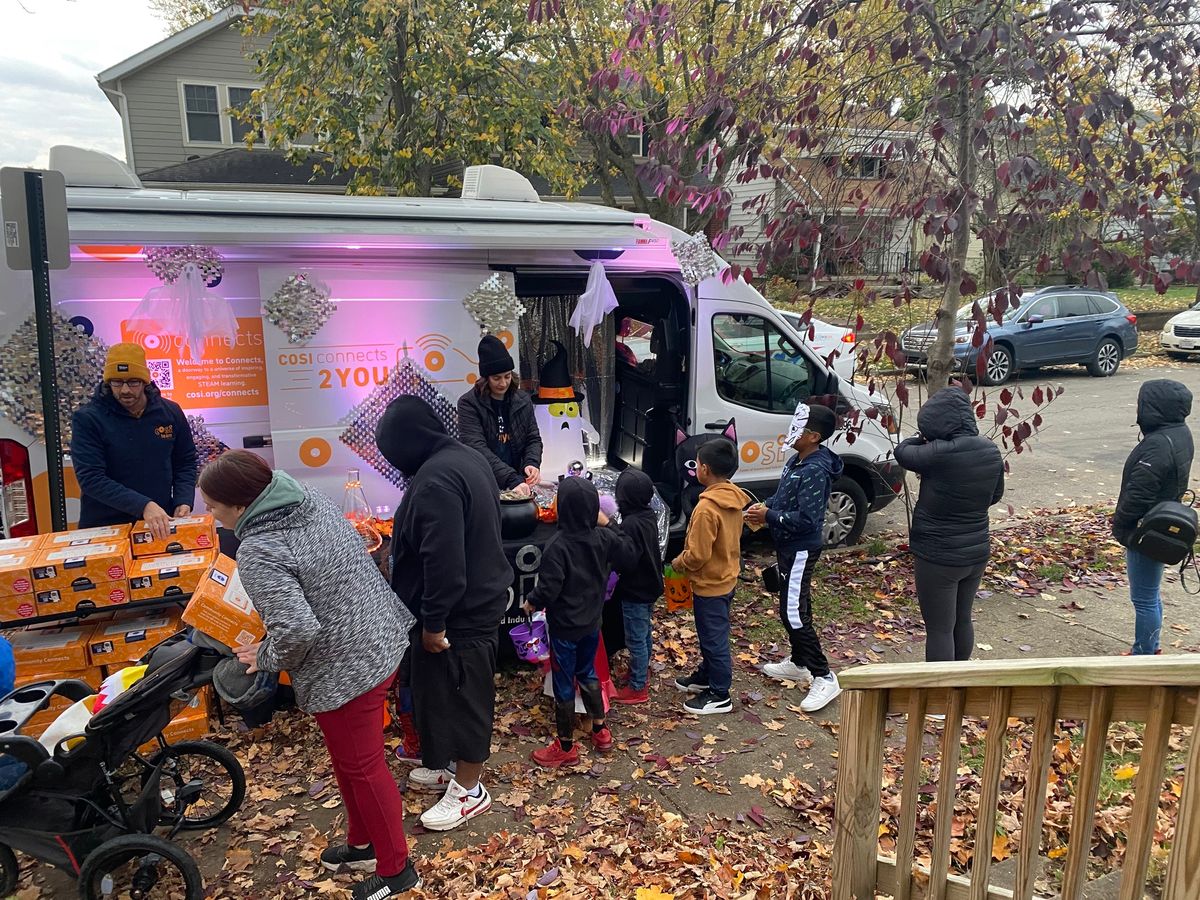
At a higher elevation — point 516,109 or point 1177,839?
point 516,109

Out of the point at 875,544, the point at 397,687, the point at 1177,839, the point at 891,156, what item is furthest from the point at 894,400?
the point at 1177,839

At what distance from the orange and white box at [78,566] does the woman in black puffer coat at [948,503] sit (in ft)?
13.8

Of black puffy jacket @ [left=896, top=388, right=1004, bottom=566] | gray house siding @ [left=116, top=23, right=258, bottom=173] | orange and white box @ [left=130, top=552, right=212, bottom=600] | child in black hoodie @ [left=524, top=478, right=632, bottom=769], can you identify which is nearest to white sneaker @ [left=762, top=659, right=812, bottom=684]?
black puffy jacket @ [left=896, top=388, right=1004, bottom=566]

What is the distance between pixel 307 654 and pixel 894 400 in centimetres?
959

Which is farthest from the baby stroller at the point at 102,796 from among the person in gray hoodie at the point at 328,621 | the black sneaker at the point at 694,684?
the black sneaker at the point at 694,684

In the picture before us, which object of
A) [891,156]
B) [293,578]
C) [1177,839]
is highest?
[891,156]

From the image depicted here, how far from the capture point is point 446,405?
19.0 ft

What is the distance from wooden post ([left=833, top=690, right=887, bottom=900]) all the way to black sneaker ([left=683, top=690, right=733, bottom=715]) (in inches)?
78.2

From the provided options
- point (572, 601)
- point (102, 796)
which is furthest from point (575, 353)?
point (102, 796)

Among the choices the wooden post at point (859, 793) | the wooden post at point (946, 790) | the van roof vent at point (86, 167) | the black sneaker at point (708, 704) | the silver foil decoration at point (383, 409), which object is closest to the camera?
the wooden post at point (946, 790)

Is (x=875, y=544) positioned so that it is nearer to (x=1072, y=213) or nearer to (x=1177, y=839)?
(x=1072, y=213)

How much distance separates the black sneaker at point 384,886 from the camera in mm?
3162

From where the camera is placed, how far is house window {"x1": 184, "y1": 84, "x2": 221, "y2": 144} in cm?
1880

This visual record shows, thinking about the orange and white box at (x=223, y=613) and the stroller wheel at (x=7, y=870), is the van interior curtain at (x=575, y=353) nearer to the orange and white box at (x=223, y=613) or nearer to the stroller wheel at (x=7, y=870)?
the orange and white box at (x=223, y=613)
